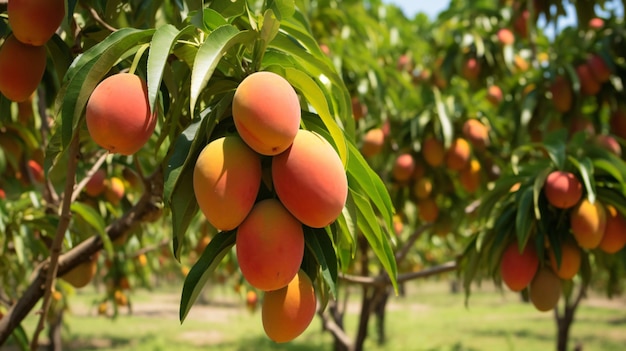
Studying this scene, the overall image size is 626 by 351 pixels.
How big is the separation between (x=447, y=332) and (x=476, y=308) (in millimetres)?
6641

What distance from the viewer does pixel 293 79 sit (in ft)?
2.68

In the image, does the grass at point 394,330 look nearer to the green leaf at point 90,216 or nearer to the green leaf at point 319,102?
the green leaf at point 90,216

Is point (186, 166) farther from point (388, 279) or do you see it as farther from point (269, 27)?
point (388, 279)

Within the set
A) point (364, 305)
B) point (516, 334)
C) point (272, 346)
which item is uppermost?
point (364, 305)

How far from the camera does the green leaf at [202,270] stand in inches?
29.9

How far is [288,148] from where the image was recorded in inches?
28.3

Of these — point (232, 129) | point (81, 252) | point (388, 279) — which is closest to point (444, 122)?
point (388, 279)

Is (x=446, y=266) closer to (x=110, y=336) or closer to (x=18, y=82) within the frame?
(x=18, y=82)

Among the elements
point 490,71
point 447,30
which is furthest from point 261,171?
point 447,30

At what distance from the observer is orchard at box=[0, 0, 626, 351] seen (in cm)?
70

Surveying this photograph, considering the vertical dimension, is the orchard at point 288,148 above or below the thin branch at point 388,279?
above

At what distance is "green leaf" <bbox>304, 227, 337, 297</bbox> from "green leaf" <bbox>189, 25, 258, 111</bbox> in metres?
0.23

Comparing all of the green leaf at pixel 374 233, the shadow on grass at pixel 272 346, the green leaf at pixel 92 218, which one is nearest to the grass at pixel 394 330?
the shadow on grass at pixel 272 346

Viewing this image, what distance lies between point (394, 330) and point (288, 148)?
13.0 metres
